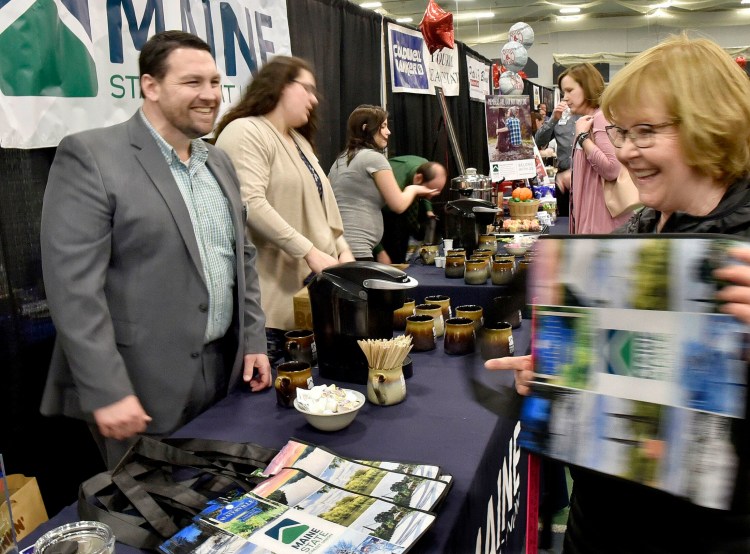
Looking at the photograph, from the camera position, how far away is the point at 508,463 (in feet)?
5.23

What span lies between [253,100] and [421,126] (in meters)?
3.08

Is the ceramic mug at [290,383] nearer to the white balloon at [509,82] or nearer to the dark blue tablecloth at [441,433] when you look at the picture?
the dark blue tablecloth at [441,433]

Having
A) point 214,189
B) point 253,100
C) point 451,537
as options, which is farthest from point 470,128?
point 451,537

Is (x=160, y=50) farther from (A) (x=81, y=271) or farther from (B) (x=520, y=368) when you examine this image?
(B) (x=520, y=368)

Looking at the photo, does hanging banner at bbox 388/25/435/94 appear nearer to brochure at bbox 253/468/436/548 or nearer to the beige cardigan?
the beige cardigan

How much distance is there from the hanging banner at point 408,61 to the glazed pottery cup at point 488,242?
6.06 feet

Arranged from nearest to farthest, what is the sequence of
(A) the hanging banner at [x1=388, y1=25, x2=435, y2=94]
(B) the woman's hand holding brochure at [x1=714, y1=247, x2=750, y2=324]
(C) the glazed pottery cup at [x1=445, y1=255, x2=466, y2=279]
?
(B) the woman's hand holding brochure at [x1=714, y1=247, x2=750, y2=324]
(C) the glazed pottery cup at [x1=445, y1=255, x2=466, y2=279]
(A) the hanging banner at [x1=388, y1=25, x2=435, y2=94]

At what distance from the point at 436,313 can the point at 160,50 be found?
107 cm

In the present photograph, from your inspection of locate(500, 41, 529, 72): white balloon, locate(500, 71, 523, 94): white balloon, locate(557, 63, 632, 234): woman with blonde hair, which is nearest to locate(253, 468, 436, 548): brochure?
locate(557, 63, 632, 234): woman with blonde hair

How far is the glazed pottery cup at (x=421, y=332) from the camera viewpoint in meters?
1.83

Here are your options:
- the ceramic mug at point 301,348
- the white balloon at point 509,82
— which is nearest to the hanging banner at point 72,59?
the ceramic mug at point 301,348

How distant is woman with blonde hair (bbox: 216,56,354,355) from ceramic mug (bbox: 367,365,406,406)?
804mm

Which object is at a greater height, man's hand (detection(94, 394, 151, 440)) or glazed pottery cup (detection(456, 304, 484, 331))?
glazed pottery cup (detection(456, 304, 484, 331))

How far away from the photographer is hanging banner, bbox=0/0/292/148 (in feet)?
5.69
